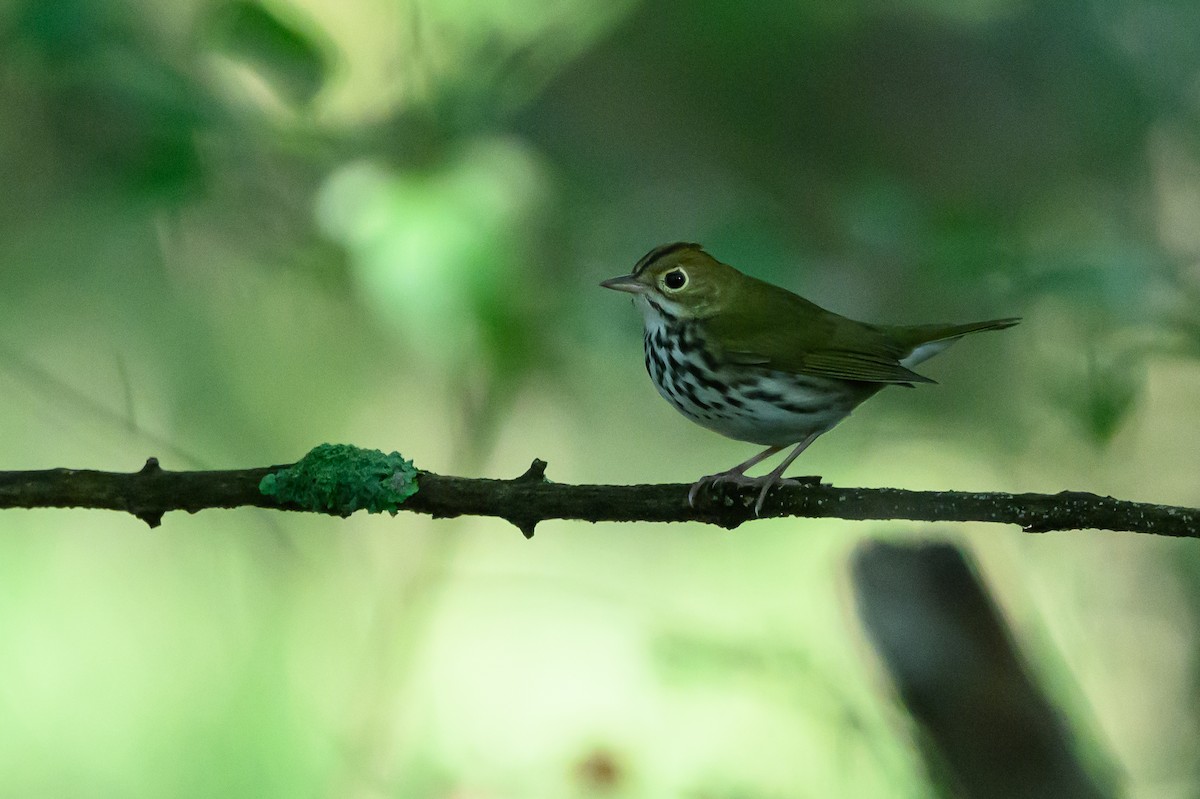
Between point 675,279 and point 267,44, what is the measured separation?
3.47ft

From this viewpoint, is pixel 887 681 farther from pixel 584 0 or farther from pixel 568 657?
pixel 568 657

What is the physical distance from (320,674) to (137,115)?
1.72m

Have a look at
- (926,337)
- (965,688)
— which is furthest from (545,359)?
(965,688)

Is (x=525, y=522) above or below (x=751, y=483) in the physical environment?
below

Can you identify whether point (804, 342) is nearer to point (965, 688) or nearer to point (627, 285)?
point (627, 285)

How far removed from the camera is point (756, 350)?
271cm

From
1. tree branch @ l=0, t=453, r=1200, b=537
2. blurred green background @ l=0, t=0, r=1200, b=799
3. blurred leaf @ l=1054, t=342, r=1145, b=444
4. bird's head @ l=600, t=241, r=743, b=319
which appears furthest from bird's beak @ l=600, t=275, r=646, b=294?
blurred leaf @ l=1054, t=342, r=1145, b=444

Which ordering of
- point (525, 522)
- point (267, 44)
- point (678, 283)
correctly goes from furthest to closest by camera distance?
point (678, 283), point (267, 44), point (525, 522)

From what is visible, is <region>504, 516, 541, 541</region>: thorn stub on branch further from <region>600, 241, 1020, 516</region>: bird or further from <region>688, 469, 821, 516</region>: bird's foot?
<region>600, 241, 1020, 516</region>: bird

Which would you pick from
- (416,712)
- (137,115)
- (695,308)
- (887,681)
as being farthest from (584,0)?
(416,712)

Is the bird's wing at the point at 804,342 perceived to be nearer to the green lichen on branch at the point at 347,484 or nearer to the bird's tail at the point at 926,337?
the bird's tail at the point at 926,337

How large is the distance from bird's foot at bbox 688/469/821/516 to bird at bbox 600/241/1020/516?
7.8 inches

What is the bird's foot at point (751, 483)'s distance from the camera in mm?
2127

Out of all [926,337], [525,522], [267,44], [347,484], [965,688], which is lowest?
[965,688]
